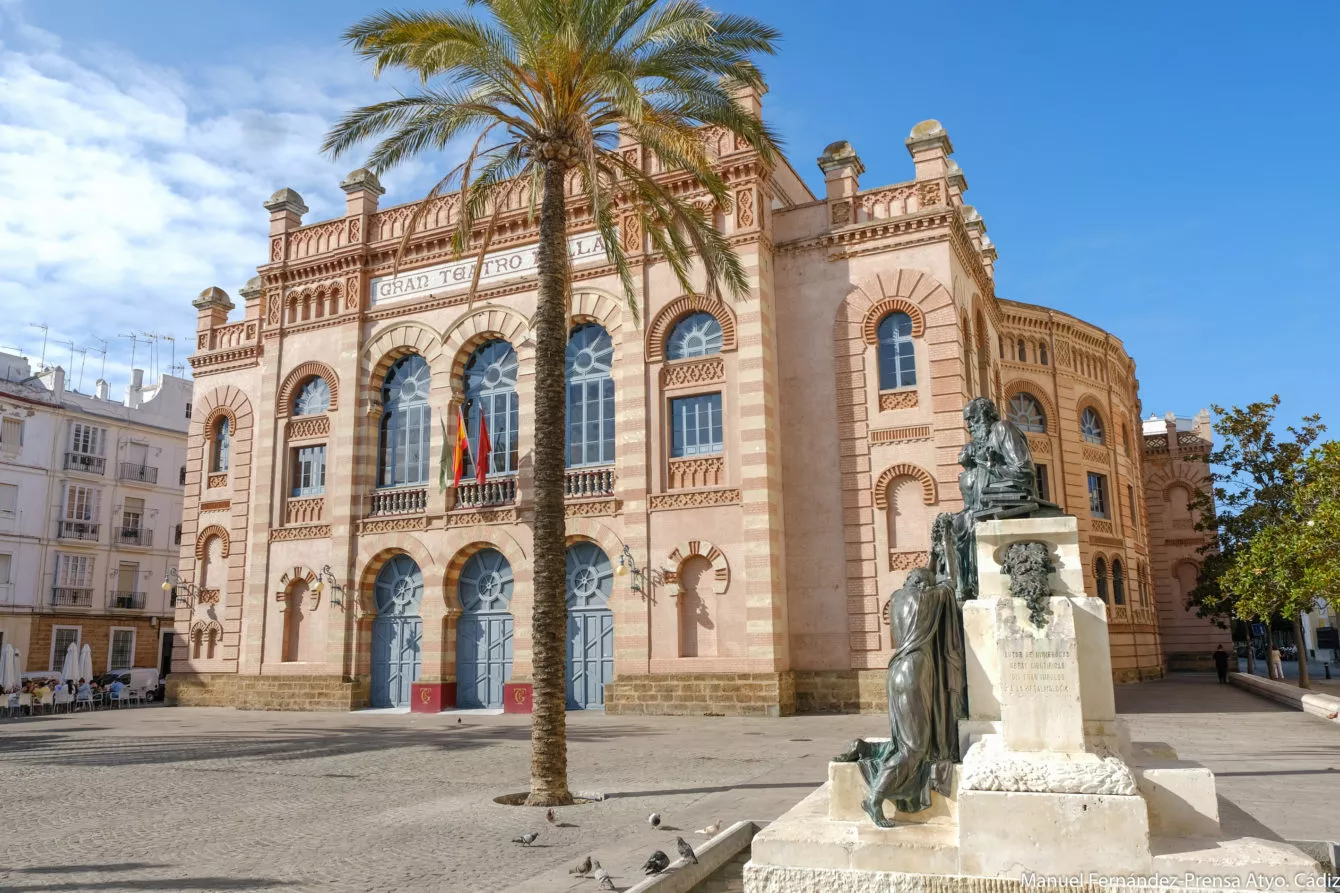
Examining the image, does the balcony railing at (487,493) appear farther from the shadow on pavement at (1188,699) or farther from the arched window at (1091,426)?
the arched window at (1091,426)

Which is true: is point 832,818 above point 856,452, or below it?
below

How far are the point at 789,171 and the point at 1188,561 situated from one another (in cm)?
2544

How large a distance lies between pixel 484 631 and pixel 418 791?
1216 centimetres

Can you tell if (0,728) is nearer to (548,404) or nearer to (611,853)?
(548,404)

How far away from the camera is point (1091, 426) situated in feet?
110

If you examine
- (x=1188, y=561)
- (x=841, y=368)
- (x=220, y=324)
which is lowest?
(x=1188, y=561)

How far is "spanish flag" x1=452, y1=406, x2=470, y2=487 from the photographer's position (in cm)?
2431

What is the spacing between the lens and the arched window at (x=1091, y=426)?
33.2 m

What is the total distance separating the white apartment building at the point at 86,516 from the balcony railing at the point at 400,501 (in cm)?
2048

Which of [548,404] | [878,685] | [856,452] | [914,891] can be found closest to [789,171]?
[856,452]

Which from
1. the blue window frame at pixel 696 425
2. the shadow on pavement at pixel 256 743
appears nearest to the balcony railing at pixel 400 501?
the shadow on pavement at pixel 256 743

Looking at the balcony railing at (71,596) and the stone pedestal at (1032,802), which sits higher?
the balcony railing at (71,596)

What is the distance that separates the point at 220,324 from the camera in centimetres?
3067

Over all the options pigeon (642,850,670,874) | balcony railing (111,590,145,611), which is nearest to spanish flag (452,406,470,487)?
pigeon (642,850,670,874)
